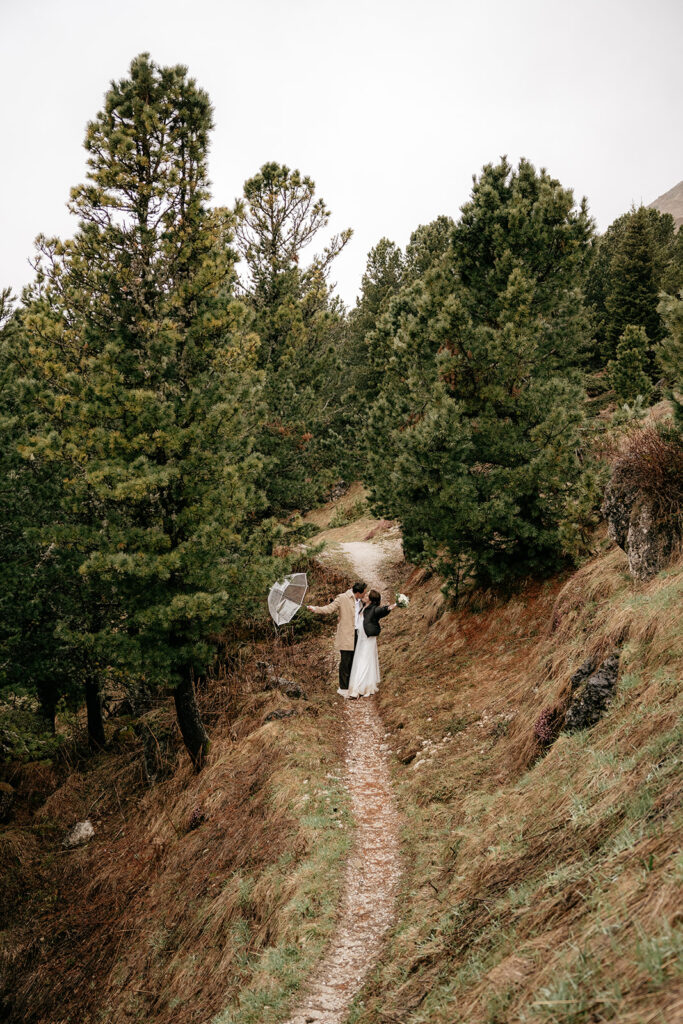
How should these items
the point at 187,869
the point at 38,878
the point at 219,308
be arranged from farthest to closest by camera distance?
the point at 38,878
the point at 219,308
the point at 187,869

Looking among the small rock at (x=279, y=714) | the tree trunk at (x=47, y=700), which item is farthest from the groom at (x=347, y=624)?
the tree trunk at (x=47, y=700)

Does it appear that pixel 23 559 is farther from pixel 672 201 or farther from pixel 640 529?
pixel 672 201

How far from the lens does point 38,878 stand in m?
9.86

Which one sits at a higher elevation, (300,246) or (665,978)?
(300,246)

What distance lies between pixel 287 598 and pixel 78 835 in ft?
19.7

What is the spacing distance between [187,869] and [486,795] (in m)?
4.77

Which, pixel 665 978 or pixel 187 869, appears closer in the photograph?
pixel 665 978

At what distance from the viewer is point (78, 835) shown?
35.2 feet

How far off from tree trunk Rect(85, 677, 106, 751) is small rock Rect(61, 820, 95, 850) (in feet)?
11.1

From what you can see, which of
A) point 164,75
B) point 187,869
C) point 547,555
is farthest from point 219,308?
point 187,869

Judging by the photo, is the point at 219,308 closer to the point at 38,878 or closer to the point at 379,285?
the point at 38,878

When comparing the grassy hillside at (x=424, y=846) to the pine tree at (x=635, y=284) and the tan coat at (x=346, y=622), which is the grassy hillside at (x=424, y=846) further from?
the pine tree at (x=635, y=284)

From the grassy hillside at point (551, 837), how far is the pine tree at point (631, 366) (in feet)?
76.4

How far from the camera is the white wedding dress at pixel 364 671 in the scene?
12109 millimetres
